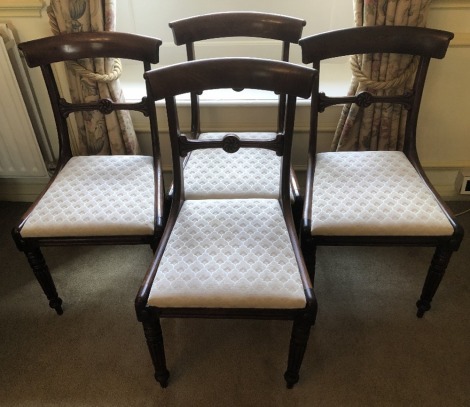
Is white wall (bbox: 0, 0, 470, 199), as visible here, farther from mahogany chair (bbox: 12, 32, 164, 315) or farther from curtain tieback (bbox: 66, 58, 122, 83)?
mahogany chair (bbox: 12, 32, 164, 315)

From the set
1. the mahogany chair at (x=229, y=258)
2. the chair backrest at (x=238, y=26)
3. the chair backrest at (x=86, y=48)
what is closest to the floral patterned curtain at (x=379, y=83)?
the chair backrest at (x=238, y=26)

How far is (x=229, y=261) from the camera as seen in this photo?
1.11 metres

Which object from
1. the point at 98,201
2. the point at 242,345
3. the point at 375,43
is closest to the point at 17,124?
the point at 98,201

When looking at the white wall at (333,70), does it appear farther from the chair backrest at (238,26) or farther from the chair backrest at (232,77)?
the chair backrest at (232,77)

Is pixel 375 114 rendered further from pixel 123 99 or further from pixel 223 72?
pixel 123 99

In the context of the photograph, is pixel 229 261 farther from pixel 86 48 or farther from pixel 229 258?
pixel 86 48

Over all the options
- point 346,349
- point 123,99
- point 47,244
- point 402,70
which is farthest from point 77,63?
point 346,349

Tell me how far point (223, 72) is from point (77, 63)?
28.4 inches

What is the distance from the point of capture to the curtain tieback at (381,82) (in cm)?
153

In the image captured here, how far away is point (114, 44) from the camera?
4.52 feet

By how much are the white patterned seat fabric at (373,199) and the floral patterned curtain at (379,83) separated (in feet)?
0.66

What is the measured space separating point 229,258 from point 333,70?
1.22 metres

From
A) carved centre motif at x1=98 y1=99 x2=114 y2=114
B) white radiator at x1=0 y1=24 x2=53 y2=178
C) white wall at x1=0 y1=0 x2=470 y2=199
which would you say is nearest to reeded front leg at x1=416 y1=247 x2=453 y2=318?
white wall at x1=0 y1=0 x2=470 y2=199

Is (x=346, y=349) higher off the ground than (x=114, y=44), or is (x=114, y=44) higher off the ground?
(x=114, y=44)
